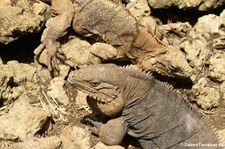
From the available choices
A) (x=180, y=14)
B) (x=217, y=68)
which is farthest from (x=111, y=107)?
(x=180, y=14)

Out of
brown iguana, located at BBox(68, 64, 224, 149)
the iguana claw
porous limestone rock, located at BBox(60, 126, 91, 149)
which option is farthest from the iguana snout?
porous limestone rock, located at BBox(60, 126, 91, 149)

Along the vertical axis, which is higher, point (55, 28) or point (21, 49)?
point (55, 28)

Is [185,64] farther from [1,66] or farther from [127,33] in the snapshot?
[1,66]

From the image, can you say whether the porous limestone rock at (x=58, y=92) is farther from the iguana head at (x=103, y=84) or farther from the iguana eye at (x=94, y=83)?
the iguana eye at (x=94, y=83)

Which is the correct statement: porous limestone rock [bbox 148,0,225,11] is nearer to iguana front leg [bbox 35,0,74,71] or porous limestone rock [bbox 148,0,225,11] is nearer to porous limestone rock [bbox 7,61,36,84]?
iguana front leg [bbox 35,0,74,71]

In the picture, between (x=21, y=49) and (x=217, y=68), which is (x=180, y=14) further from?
(x=21, y=49)

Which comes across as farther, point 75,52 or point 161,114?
point 75,52

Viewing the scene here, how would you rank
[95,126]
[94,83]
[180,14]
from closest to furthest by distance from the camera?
[94,83] → [95,126] → [180,14]
